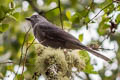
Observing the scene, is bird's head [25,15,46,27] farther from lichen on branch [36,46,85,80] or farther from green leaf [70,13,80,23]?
lichen on branch [36,46,85,80]

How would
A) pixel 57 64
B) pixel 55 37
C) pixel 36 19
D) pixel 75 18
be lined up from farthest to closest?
pixel 36 19
pixel 55 37
pixel 75 18
pixel 57 64

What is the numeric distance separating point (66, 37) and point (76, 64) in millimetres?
847

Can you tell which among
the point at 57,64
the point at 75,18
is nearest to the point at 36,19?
the point at 75,18

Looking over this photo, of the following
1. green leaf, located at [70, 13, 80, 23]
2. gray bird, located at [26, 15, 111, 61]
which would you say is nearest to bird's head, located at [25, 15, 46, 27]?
gray bird, located at [26, 15, 111, 61]

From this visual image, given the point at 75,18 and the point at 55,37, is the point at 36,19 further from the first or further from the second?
the point at 75,18

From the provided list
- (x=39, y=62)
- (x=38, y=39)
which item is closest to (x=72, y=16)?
(x=38, y=39)

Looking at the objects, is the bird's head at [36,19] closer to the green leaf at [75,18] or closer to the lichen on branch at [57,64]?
the green leaf at [75,18]

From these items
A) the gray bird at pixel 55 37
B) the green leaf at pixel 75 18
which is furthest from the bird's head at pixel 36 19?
the green leaf at pixel 75 18

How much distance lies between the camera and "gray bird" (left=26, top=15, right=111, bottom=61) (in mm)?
4578

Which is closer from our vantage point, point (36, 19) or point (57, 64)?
point (57, 64)

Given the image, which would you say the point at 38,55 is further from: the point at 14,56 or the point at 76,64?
the point at 14,56

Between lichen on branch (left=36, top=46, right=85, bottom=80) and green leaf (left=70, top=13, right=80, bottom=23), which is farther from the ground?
green leaf (left=70, top=13, right=80, bottom=23)

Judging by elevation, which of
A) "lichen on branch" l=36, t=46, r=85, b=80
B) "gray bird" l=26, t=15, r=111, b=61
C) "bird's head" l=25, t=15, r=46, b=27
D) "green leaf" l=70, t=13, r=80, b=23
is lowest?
"lichen on branch" l=36, t=46, r=85, b=80

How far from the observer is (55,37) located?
4918 millimetres
